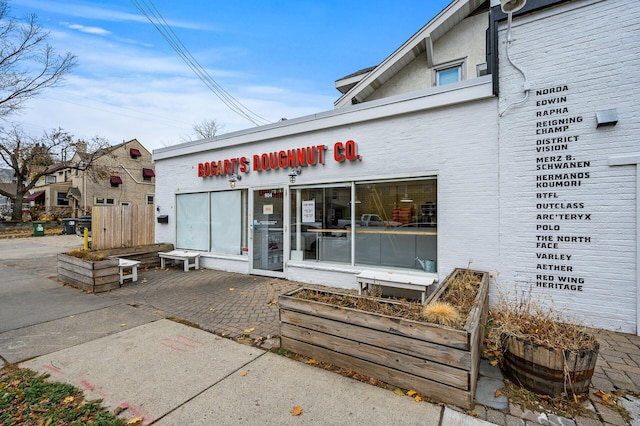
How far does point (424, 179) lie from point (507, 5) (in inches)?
105

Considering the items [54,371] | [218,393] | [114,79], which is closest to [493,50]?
[218,393]

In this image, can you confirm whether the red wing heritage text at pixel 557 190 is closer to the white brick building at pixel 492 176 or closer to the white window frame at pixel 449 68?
the white brick building at pixel 492 176

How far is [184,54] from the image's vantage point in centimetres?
1287

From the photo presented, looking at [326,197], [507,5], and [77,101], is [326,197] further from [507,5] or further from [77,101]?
[77,101]

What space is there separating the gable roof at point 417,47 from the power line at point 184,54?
7755 mm

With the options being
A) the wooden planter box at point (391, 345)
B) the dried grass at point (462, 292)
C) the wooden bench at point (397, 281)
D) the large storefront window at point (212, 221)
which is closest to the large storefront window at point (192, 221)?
the large storefront window at point (212, 221)

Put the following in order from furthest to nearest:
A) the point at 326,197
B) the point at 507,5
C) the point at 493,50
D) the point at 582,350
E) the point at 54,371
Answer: the point at 326,197
the point at 493,50
the point at 507,5
the point at 54,371
the point at 582,350

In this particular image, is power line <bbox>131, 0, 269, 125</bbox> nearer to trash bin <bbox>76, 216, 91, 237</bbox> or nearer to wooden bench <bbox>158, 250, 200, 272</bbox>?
wooden bench <bbox>158, 250, 200, 272</bbox>

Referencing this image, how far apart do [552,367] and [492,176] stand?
299 cm

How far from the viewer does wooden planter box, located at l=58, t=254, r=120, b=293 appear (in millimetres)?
6035

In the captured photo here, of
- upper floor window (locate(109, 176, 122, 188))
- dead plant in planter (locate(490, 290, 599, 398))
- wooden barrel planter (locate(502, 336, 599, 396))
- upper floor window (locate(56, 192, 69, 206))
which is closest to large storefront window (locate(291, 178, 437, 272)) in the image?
dead plant in planter (locate(490, 290, 599, 398))

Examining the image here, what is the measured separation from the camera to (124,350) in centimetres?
350

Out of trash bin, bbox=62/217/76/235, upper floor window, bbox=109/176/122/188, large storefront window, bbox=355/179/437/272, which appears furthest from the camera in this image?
upper floor window, bbox=109/176/122/188

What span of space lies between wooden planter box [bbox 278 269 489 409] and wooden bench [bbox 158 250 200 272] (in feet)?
18.5
